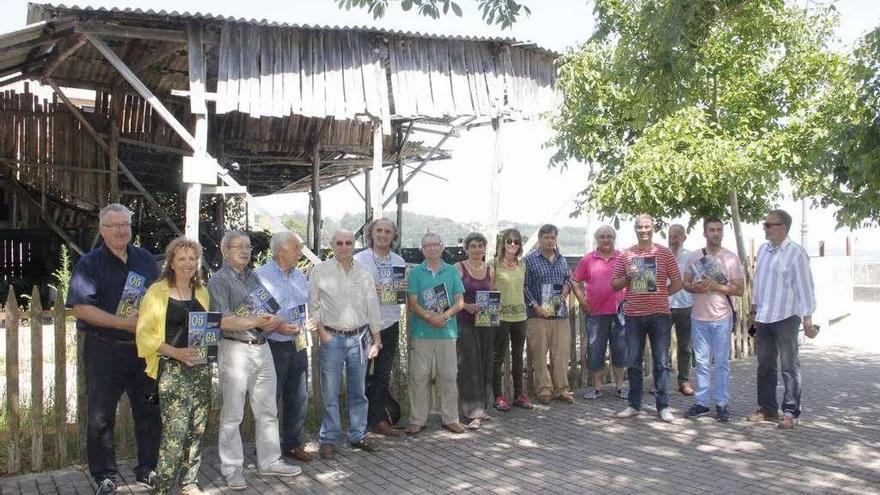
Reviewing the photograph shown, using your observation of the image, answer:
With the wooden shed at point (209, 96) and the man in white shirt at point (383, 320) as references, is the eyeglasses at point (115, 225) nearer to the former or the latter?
the man in white shirt at point (383, 320)

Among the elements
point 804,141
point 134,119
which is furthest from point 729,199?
point 134,119

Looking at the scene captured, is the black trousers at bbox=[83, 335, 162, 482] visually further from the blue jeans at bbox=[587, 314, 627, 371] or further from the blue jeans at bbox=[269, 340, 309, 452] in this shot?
the blue jeans at bbox=[587, 314, 627, 371]

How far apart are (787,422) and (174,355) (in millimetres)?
5240

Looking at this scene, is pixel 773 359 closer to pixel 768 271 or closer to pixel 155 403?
pixel 768 271

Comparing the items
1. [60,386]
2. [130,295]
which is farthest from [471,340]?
[60,386]

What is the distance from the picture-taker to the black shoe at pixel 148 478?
204 inches

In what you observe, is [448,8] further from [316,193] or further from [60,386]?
[316,193]

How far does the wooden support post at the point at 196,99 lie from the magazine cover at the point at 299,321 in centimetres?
604

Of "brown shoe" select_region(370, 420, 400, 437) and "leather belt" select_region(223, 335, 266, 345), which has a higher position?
"leather belt" select_region(223, 335, 266, 345)

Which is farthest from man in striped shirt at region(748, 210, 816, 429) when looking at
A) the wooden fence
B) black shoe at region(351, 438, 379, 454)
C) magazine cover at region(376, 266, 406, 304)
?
the wooden fence

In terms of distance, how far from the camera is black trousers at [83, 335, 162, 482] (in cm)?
498

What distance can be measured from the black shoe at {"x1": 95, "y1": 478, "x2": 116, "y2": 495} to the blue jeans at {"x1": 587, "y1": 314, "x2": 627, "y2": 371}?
496 cm

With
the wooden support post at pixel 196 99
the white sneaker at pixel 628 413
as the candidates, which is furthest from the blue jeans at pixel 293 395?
the wooden support post at pixel 196 99

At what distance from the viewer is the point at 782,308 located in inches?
264
